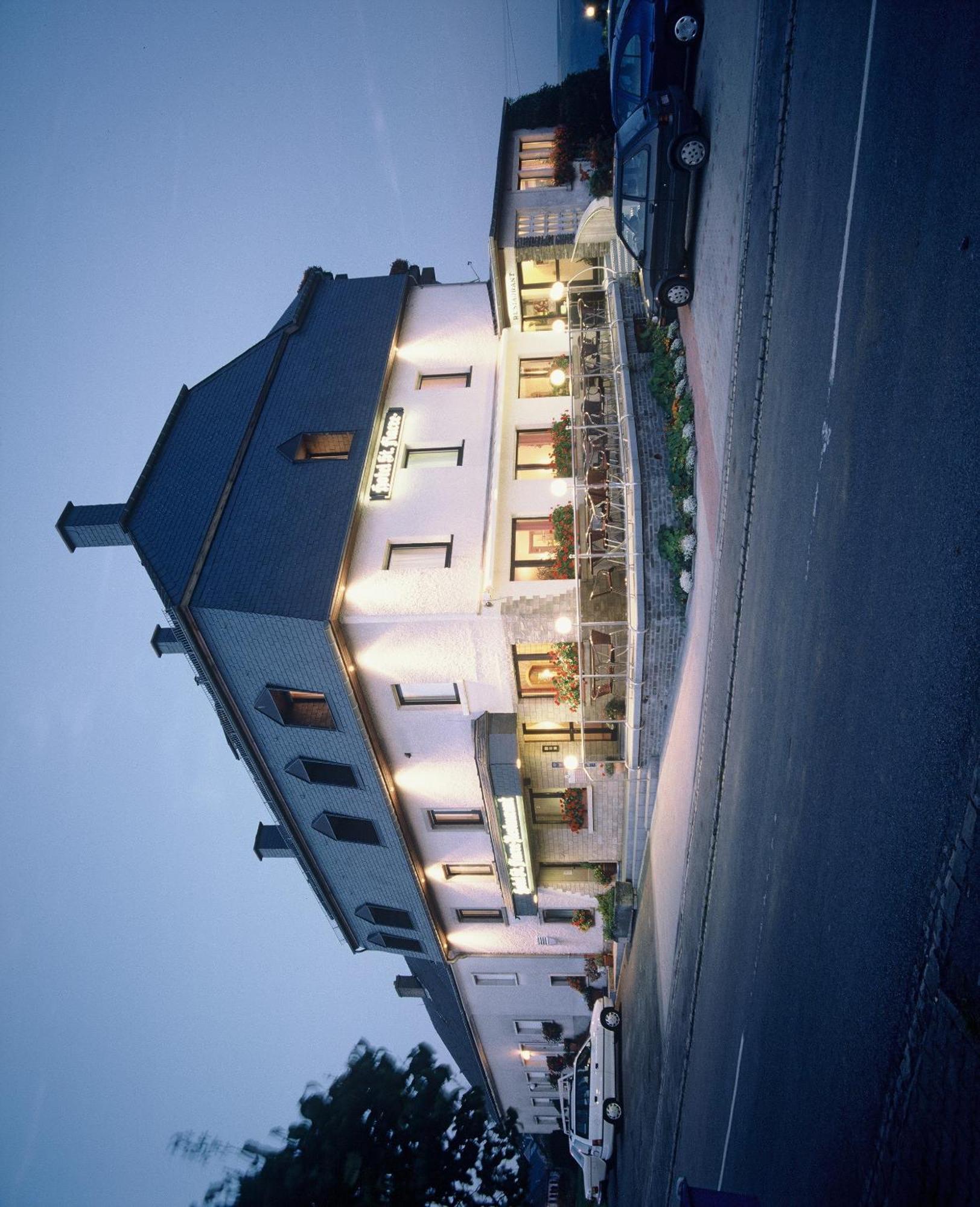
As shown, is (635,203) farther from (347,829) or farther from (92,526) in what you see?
(347,829)

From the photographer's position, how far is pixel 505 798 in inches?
735

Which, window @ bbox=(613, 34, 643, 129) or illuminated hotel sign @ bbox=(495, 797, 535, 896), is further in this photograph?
illuminated hotel sign @ bbox=(495, 797, 535, 896)

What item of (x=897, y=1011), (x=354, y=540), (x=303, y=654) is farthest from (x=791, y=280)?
(x=303, y=654)

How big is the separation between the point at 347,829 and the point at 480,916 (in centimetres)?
661

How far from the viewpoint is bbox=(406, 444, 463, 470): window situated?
63.7 ft

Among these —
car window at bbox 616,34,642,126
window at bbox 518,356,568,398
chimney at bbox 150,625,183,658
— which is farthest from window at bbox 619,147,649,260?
chimney at bbox 150,625,183,658

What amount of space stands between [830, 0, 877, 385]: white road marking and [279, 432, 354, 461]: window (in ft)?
44.0

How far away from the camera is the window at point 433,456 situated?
1942 centimetres

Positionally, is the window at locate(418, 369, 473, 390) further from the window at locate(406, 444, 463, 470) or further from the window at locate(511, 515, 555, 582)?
the window at locate(511, 515, 555, 582)

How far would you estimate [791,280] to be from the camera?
400 inches

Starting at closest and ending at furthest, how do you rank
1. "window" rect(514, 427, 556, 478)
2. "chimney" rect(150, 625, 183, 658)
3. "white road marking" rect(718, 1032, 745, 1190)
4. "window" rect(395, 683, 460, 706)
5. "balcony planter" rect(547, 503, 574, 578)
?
"white road marking" rect(718, 1032, 745, 1190) → "balcony planter" rect(547, 503, 574, 578) → "window" rect(395, 683, 460, 706) → "window" rect(514, 427, 556, 478) → "chimney" rect(150, 625, 183, 658)

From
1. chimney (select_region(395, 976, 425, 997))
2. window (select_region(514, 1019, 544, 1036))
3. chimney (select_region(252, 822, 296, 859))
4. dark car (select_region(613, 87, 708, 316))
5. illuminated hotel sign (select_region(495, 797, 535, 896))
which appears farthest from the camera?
chimney (select_region(395, 976, 425, 997))

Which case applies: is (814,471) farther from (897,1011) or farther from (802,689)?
(897,1011)

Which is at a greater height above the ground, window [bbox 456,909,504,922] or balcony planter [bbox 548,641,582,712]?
balcony planter [bbox 548,641,582,712]
